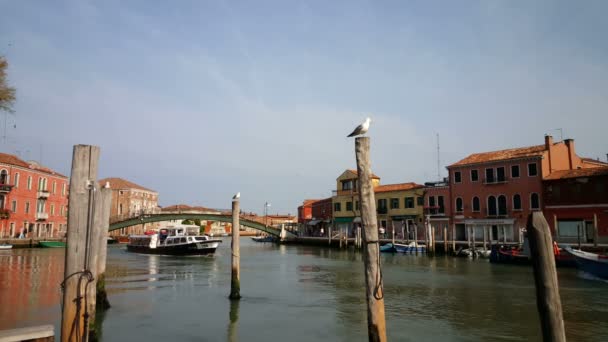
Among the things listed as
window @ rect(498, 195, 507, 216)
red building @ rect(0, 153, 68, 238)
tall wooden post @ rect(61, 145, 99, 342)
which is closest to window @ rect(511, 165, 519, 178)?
window @ rect(498, 195, 507, 216)

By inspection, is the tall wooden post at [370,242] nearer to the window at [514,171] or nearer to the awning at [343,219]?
the window at [514,171]

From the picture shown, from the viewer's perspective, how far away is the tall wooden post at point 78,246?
5.35 metres

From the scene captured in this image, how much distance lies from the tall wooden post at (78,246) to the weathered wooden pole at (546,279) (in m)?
5.04

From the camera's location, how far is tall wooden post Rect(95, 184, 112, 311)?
22.2 feet

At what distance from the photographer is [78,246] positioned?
5375 millimetres

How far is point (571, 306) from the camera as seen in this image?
14.5 meters

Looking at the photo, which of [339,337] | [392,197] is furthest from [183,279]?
[392,197]

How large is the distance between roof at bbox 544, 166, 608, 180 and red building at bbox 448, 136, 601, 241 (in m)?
0.71

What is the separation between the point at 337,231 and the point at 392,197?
9.66 metres

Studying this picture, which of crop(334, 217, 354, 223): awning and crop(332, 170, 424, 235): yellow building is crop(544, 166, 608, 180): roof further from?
crop(334, 217, 354, 223): awning

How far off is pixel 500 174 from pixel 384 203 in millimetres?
13841

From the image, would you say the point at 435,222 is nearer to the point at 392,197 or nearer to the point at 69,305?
Answer: the point at 392,197

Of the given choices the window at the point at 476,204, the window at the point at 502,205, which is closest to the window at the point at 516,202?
the window at the point at 502,205

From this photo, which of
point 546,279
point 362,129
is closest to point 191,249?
point 362,129
